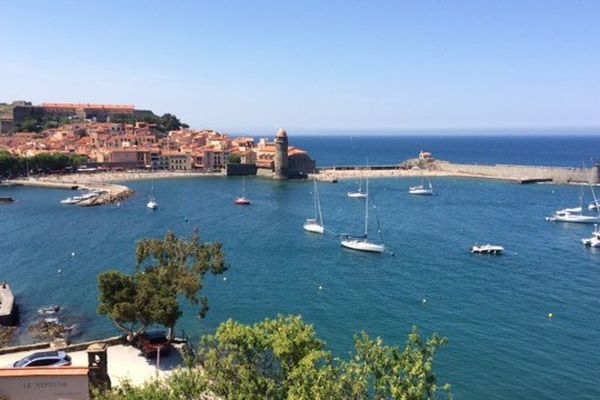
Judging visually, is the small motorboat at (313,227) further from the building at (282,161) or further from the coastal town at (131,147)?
the coastal town at (131,147)

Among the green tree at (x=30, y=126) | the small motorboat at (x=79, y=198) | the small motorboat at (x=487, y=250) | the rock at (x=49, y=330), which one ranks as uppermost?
the green tree at (x=30, y=126)

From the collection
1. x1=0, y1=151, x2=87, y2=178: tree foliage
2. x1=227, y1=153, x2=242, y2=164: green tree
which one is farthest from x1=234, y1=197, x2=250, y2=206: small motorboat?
x1=0, y1=151, x2=87, y2=178: tree foliage

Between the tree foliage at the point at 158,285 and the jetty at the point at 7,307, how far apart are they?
9879 mm

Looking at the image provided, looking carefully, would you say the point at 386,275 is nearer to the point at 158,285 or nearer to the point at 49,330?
the point at 158,285

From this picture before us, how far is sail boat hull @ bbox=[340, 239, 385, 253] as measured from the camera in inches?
1897

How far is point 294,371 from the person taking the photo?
43.1ft

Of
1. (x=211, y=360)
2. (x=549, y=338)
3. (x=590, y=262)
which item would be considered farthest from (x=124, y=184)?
(x=211, y=360)

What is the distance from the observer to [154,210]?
225 ft

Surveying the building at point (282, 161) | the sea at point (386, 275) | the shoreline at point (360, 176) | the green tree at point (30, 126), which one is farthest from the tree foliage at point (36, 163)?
the green tree at point (30, 126)

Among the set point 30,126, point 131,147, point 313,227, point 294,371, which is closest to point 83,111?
point 30,126

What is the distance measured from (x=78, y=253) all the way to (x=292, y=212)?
2917cm

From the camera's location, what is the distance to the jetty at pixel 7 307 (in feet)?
98.8

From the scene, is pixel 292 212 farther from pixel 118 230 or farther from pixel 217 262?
pixel 217 262

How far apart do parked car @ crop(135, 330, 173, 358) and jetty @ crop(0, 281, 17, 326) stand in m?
10.5
